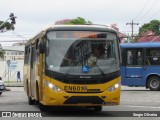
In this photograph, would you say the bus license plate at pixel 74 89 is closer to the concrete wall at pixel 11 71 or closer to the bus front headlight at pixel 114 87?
the bus front headlight at pixel 114 87

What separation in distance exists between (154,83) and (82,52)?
60.9 ft

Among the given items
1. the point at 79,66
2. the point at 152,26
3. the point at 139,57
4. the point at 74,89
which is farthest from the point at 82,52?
the point at 152,26

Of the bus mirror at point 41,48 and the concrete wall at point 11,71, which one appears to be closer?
the bus mirror at point 41,48

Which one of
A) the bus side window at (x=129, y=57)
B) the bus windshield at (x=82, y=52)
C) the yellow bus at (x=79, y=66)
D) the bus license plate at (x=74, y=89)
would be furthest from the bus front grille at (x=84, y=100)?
the bus side window at (x=129, y=57)

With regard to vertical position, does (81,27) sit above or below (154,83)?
above

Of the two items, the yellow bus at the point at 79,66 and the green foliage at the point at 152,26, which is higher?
the green foliage at the point at 152,26

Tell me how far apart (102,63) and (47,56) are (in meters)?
1.70

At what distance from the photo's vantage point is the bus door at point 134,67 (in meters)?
34.9

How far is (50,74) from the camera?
16516 mm

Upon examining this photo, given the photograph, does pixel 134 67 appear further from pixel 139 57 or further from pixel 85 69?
pixel 85 69

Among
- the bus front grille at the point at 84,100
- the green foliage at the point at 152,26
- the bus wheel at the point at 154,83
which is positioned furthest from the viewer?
the green foliage at the point at 152,26

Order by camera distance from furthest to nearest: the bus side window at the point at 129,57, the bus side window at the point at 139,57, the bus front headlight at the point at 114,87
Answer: the bus side window at the point at 129,57 → the bus side window at the point at 139,57 → the bus front headlight at the point at 114,87

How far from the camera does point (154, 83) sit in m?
34.7

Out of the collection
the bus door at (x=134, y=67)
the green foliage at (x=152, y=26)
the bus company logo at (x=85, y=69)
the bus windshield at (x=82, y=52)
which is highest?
the green foliage at (x=152, y=26)
